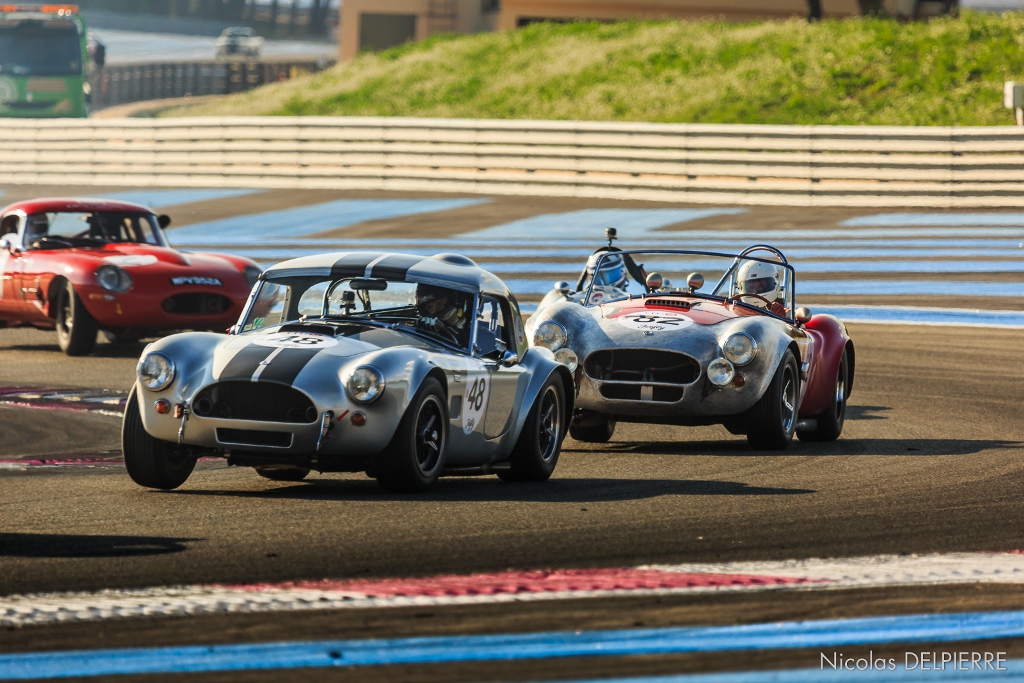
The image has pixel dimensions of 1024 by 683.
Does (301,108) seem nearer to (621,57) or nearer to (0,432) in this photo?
(621,57)

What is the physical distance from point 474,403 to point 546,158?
19.4 meters

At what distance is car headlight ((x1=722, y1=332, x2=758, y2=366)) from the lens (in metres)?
9.55

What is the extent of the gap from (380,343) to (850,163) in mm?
17381

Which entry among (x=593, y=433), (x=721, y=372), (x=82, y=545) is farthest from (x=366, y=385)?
(x=593, y=433)

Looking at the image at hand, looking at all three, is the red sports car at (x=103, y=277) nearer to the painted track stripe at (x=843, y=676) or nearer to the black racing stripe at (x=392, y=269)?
the black racing stripe at (x=392, y=269)

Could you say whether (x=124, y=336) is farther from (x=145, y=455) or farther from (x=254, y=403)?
(x=254, y=403)

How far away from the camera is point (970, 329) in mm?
16203

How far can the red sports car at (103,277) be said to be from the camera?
45.6ft

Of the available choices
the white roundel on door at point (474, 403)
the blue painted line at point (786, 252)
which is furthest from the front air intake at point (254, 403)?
the blue painted line at point (786, 252)

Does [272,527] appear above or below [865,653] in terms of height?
below

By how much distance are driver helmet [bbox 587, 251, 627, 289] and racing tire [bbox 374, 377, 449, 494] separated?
353 centimetres

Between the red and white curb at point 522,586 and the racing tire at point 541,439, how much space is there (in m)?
2.70

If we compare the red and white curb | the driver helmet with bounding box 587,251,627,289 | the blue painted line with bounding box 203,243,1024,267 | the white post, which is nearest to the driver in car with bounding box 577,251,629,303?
the driver helmet with bounding box 587,251,627,289

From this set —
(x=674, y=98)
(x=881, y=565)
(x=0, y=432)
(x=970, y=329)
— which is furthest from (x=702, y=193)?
(x=881, y=565)
